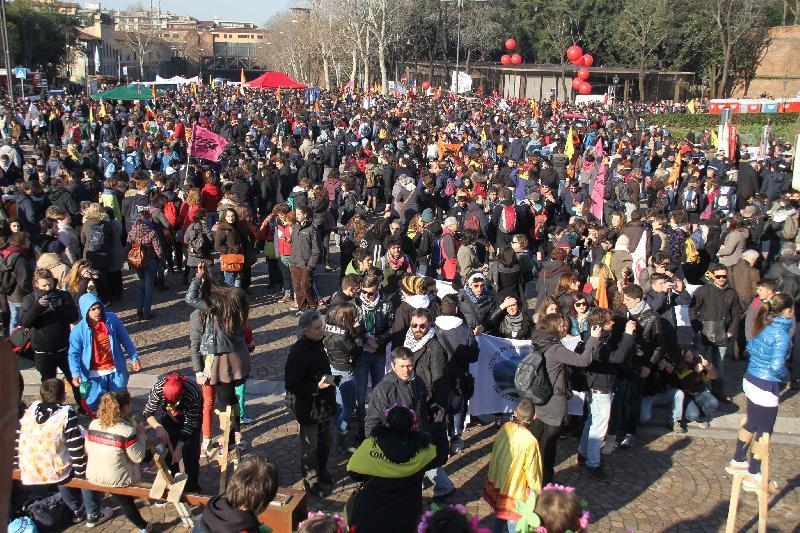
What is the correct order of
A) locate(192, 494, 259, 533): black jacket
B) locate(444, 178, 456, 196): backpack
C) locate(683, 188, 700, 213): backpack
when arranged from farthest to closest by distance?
locate(683, 188, 700, 213): backpack
locate(444, 178, 456, 196): backpack
locate(192, 494, 259, 533): black jacket

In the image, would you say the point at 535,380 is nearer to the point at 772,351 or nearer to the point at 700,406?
the point at 772,351

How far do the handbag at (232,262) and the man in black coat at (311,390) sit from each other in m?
4.58

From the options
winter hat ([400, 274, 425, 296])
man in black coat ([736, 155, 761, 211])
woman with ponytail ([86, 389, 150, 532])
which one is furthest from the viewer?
man in black coat ([736, 155, 761, 211])

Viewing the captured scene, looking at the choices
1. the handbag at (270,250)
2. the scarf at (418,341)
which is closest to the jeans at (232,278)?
the handbag at (270,250)

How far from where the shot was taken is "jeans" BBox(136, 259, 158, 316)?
1056cm

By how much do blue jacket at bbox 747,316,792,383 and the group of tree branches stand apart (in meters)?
48.0

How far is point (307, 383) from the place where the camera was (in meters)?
6.00

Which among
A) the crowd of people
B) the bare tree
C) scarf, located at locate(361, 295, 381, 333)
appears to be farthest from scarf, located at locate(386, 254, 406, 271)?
the bare tree

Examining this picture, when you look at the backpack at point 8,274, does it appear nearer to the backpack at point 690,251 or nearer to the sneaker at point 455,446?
the sneaker at point 455,446

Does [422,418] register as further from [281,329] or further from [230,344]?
[281,329]

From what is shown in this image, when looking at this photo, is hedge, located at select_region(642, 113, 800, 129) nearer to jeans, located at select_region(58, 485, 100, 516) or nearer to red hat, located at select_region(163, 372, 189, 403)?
red hat, located at select_region(163, 372, 189, 403)

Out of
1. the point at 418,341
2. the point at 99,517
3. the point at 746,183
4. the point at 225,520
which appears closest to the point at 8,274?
the point at 99,517

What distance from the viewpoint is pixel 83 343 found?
6.96 metres

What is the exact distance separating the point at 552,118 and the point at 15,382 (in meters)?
32.9
